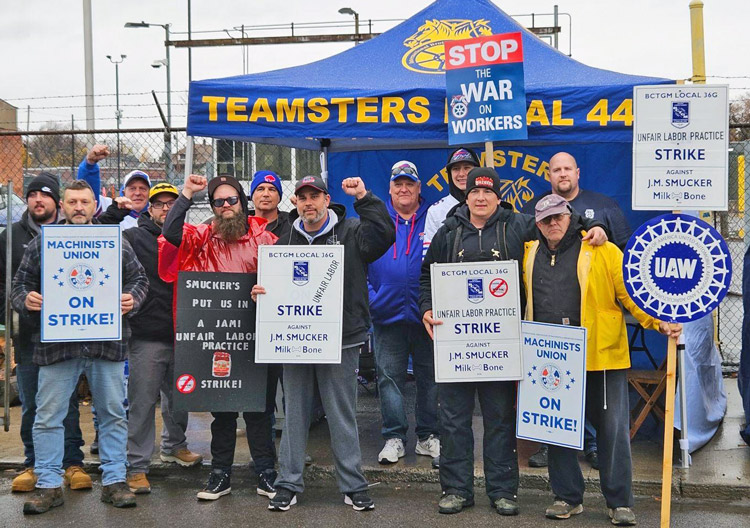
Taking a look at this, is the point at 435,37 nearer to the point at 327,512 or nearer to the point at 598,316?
the point at 598,316

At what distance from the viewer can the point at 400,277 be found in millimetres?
6168

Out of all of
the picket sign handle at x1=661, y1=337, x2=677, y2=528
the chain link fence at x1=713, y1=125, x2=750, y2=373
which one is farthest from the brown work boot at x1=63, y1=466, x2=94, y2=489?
the chain link fence at x1=713, y1=125, x2=750, y2=373

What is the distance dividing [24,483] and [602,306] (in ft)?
12.8

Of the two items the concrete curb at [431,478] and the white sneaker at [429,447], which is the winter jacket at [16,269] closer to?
the concrete curb at [431,478]

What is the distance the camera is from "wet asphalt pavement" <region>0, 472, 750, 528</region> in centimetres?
516

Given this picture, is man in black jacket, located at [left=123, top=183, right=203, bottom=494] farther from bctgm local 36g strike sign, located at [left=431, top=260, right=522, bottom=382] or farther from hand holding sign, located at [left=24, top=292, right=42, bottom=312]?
bctgm local 36g strike sign, located at [left=431, top=260, right=522, bottom=382]

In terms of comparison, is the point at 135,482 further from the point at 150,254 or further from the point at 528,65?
the point at 528,65

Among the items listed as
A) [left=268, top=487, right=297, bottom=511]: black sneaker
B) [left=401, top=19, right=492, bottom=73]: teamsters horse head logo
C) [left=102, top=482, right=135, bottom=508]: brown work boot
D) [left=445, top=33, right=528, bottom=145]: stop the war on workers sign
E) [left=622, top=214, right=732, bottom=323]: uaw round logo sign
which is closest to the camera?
[left=622, top=214, right=732, bottom=323]: uaw round logo sign

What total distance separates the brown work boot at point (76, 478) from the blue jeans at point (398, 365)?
2.04m

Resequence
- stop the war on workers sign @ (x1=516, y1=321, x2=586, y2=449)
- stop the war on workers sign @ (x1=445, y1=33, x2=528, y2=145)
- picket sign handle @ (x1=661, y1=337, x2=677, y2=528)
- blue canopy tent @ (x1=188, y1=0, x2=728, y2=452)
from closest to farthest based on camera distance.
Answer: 1. picket sign handle @ (x1=661, y1=337, x2=677, y2=528)
2. stop the war on workers sign @ (x1=516, y1=321, x2=586, y2=449)
3. stop the war on workers sign @ (x1=445, y1=33, x2=528, y2=145)
4. blue canopy tent @ (x1=188, y1=0, x2=728, y2=452)

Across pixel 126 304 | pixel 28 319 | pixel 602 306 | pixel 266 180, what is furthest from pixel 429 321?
pixel 28 319

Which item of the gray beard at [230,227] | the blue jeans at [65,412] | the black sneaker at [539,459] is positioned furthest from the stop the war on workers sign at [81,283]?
the black sneaker at [539,459]

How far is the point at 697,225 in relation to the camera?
474cm

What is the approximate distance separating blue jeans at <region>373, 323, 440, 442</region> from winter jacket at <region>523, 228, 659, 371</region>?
1438 mm
